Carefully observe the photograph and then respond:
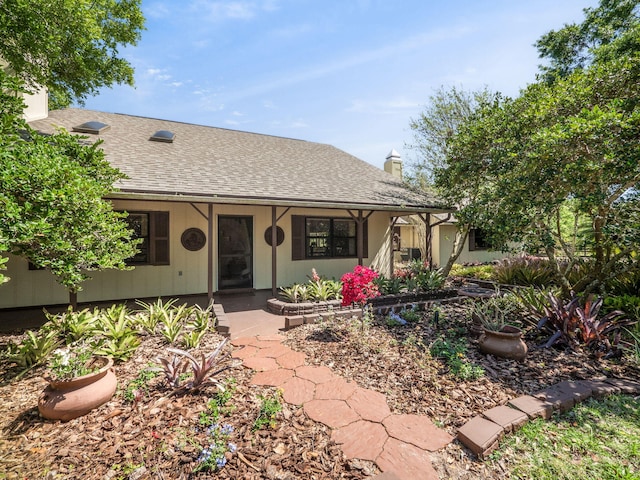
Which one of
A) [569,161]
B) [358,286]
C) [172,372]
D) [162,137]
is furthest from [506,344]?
[162,137]

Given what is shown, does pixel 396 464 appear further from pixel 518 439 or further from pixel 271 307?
pixel 271 307

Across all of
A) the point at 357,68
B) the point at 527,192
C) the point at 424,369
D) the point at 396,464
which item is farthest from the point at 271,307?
the point at 357,68

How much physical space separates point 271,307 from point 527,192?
5667mm

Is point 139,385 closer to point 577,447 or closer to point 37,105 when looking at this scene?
point 577,447

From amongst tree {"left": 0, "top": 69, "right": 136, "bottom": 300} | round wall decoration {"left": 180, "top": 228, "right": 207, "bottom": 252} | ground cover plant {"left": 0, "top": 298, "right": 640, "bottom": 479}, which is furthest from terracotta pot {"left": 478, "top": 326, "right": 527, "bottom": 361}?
round wall decoration {"left": 180, "top": 228, "right": 207, "bottom": 252}

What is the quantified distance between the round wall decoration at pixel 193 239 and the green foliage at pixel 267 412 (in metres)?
5.74

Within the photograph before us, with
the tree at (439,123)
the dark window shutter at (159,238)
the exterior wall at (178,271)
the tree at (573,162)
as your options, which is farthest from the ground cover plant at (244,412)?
the tree at (439,123)

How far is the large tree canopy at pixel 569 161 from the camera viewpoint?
15.0ft

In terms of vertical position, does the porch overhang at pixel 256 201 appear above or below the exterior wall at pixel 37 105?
below

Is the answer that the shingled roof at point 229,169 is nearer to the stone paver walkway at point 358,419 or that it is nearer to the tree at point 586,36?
the stone paver walkway at point 358,419

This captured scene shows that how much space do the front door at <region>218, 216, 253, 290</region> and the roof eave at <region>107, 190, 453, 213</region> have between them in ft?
5.79

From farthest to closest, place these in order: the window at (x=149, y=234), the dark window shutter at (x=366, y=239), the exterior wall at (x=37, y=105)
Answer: the dark window shutter at (x=366, y=239), the exterior wall at (x=37, y=105), the window at (x=149, y=234)

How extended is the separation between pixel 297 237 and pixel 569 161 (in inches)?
255

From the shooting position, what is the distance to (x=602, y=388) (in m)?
3.15
